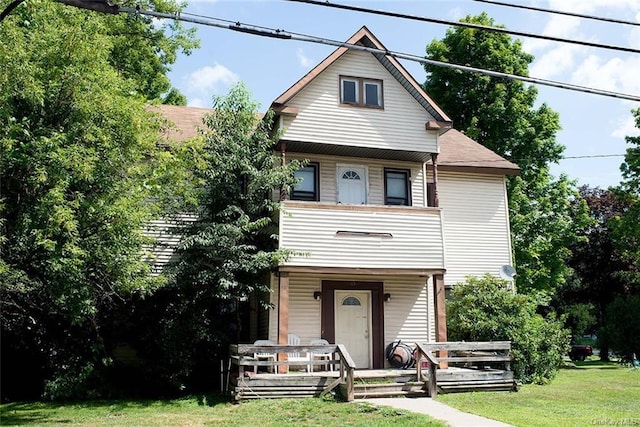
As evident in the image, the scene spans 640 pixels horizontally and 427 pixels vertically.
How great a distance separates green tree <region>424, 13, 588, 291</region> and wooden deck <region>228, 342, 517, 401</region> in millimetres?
14225

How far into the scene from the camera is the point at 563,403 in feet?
43.0

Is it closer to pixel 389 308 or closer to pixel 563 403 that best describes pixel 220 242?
pixel 389 308

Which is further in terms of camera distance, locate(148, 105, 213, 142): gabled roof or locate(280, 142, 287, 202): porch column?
locate(148, 105, 213, 142): gabled roof

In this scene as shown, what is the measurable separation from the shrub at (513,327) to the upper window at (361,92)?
6240 millimetres

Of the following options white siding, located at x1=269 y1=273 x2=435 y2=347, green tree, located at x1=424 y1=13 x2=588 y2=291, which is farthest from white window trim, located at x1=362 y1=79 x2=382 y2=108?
green tree, located at x1=424 y1=13 x2=588 y2=291

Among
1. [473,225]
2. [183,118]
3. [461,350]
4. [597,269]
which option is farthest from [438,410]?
[597,269]

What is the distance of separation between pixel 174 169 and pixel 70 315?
3776 mm

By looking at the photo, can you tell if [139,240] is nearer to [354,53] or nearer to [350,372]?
[350,372]

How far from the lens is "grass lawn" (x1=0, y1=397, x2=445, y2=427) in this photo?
11.2 m

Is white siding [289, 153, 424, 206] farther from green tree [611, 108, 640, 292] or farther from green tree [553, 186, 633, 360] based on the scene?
green tree [553, 186, 633, 360]

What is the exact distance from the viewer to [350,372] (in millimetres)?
13305

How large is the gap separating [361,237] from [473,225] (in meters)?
5.65

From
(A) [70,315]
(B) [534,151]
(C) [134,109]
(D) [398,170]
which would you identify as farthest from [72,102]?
(B) [534,151]

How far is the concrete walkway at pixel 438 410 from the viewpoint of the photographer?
1052 centimetres
